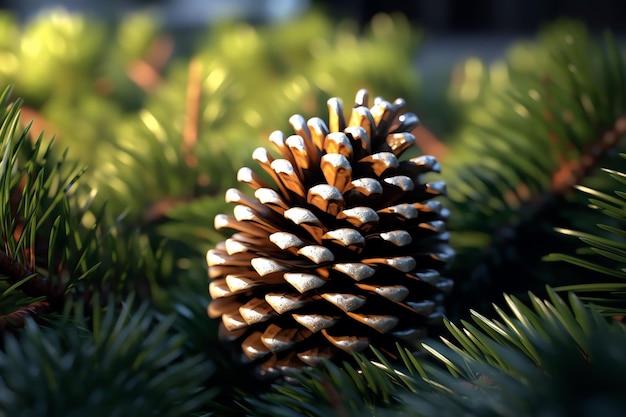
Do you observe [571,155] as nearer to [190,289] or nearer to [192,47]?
[190,289]

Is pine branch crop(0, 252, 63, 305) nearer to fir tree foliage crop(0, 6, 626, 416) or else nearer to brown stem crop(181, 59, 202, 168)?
fir tree foliage crop(0, 6, 626, 416)

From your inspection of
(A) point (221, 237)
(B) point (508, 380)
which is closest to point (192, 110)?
(A) point (221, 237)

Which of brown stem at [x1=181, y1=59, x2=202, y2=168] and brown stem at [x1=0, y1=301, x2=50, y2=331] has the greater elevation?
brown stem at [x1=181, y1=59, x2=202, y2=168]

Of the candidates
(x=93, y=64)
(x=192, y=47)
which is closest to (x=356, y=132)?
(x=93, y=64)

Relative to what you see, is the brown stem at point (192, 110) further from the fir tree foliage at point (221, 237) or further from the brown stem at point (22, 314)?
the brown stem at point (22, 314)

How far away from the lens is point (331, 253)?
6.7 inches

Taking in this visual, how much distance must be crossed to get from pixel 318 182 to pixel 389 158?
0.02 metres

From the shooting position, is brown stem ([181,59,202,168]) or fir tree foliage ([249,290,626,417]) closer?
fir tree foliage ([249,290,626,417])

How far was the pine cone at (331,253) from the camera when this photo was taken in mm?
171

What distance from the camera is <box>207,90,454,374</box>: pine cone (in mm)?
171

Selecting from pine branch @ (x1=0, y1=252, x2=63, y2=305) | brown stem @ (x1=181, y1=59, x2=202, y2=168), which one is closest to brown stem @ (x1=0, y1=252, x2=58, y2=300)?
pine branch @ (x1=0, y1=252, x2=63, y2=305)

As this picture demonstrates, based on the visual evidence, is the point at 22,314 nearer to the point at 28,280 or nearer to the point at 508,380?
the point at 28,280

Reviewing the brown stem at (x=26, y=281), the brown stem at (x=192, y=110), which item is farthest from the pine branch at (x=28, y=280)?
the brown stem at (x=192, y=110)

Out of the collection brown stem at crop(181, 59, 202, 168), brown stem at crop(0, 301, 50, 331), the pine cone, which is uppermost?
brown stem at crop(181, 59, 202, 168)
